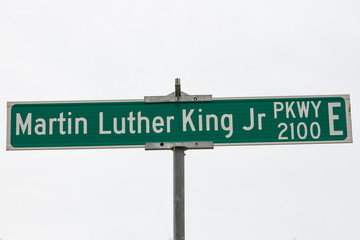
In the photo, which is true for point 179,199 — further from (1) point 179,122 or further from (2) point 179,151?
(1) point 179,122

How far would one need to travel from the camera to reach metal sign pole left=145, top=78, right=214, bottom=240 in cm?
475

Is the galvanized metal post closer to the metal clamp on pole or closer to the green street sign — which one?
the green street sign

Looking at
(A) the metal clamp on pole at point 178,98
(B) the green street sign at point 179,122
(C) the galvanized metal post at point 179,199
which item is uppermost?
(A) the metal clamp on pole at point 178,98

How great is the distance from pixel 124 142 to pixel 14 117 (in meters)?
1.10

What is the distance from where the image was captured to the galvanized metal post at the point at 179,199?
4695 mm

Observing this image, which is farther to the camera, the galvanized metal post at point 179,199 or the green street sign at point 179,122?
the green street sign at point 179,122

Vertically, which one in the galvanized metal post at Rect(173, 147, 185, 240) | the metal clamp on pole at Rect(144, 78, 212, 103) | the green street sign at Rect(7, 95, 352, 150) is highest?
the metal clamp on pole at Rect(144, 78, 212, 103)

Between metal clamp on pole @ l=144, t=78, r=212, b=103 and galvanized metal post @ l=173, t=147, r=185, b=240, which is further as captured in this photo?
metal clamp on pole @ l=144, t=78, r=212, b=103

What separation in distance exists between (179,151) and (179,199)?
56 centimetres

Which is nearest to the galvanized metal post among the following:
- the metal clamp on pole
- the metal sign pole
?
the metal sign pole

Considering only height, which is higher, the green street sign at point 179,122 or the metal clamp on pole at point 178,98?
the metal clamp on pole at point 178,98

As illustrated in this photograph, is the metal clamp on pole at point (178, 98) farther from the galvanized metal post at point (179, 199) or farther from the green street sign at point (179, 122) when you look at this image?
the galvanized metal post at point (179, 199)

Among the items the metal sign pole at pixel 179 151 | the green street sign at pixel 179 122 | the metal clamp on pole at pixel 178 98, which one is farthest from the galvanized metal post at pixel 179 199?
the metal clamp on pole at pixel 178 98

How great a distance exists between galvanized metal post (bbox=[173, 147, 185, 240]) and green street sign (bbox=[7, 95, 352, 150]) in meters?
0.37
